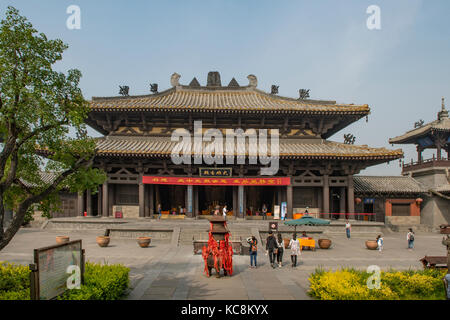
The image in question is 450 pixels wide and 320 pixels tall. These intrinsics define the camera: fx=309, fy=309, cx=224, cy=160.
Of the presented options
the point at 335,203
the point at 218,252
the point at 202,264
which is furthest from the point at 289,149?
the point at 218,252

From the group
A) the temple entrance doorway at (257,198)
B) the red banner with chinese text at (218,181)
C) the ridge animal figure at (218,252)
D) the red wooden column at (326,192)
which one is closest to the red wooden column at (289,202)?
the red banner with chinese text at (218,181)

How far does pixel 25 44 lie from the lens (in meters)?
6.96

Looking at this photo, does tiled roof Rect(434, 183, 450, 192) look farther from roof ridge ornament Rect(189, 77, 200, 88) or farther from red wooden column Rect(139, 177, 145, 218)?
red wooden column Rect(139, 177, 145, 218)

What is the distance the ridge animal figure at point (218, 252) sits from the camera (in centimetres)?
1090

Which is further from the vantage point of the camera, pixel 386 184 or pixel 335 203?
pixel 386 184

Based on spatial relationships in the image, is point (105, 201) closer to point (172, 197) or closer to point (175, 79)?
point (172, 197)

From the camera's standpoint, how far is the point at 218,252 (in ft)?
36.3

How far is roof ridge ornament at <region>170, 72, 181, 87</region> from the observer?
1155 inches

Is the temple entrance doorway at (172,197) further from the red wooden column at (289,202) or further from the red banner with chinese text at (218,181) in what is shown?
the red wooden column at (289,202)

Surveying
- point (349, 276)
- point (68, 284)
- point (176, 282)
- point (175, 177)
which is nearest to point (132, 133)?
point (175, 177)

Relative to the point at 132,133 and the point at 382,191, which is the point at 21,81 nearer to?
the point at 132,133

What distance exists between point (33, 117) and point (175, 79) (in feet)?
76.6

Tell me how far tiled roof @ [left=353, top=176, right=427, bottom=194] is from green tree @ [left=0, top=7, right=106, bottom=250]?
26.4 metres

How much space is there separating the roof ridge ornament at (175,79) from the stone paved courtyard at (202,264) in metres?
15.0
